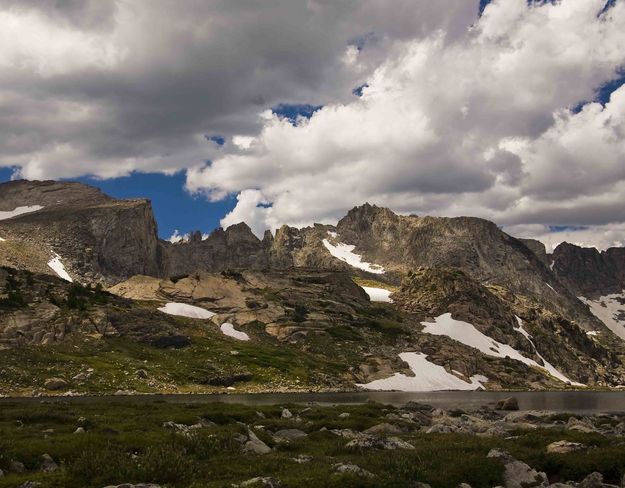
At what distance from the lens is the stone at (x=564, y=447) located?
32.4 m

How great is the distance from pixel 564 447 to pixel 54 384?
359ft

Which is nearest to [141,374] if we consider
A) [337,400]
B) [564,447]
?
[337,400]

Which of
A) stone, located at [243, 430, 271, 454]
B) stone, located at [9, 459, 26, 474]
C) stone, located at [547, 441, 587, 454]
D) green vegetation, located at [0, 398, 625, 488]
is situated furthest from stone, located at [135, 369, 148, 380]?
stone, located at [547, 441, 587, 454]

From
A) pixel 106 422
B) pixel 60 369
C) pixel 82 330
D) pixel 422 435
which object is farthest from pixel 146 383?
pixel 422 435

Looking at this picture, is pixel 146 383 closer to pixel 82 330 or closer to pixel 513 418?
pixel 82 330

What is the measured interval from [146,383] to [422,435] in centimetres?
10438

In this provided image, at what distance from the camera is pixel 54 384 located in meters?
116

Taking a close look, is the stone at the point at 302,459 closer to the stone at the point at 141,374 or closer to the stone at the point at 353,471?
the stone at the point at 353,471

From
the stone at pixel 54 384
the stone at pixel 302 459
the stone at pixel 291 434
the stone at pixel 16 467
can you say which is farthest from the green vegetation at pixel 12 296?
the stone at pixel 302 459

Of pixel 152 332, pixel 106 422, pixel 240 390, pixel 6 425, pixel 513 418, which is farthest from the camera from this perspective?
pixel 152 332

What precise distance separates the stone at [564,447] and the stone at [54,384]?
10802 centimetres

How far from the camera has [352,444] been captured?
3359 centimetres

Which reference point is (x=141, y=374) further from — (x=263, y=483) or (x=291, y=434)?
(x=263, y=483)

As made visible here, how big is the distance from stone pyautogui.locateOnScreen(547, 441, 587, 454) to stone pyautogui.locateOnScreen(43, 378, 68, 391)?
108023mm
